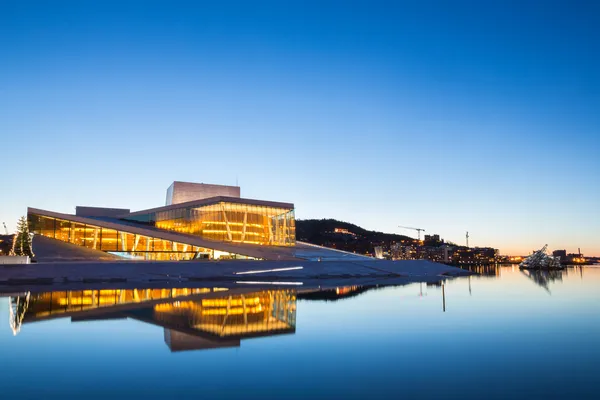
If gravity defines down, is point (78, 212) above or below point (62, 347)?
above

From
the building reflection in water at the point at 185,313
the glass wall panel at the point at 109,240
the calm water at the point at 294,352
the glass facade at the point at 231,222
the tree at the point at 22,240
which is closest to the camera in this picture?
the calm water at the point at 294,352

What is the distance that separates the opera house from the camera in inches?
1663

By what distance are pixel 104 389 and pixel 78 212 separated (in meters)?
53.0


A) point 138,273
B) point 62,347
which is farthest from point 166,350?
point 138,273

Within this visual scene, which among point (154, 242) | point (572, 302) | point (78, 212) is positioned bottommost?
point (572, 302)

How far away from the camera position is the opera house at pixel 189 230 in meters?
42.2

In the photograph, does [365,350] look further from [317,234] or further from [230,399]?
[317,234]

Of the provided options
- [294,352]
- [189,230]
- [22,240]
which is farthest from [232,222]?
[294,352]

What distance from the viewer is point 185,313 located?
1511 centimetres

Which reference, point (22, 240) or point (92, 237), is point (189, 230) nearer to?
point (92, 237)

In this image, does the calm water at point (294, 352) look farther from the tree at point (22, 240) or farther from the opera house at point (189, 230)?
the tree at point (22, 240)

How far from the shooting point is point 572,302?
858 inches

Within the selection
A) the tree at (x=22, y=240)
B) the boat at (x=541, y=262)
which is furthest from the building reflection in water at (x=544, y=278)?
the tree at (x=22, y=240)

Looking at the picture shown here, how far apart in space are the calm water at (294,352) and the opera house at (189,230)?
83.3 feet
